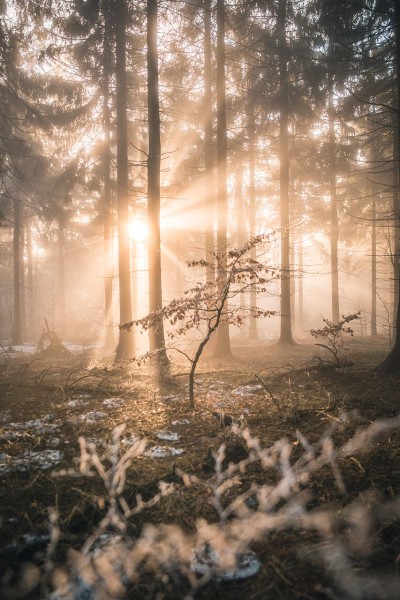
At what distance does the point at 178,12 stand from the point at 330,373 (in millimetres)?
12236

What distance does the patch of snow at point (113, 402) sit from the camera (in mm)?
5376

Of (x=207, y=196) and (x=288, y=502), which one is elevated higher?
(x=207, y=196)

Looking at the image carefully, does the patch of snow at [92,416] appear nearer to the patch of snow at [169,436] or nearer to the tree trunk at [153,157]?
the patch of snow at [169,436]

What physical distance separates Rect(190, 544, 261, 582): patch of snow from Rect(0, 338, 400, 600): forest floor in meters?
0.04

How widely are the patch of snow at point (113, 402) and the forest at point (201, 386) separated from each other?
6 cm

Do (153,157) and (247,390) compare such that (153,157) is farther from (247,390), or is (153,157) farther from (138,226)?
(138,226)

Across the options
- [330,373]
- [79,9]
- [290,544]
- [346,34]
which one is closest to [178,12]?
[79,9]

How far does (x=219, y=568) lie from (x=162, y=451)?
176cm

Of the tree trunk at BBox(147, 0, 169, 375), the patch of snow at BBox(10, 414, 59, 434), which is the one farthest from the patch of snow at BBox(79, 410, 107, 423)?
the tree trunk at BBox(147, 0, 169, 375)

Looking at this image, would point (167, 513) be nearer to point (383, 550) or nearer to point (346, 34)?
point (383, 550)

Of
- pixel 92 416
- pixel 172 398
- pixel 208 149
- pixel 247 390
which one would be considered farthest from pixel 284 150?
pixel 92 416

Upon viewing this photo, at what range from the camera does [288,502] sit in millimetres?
2318

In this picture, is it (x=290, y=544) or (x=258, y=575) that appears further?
(x=290, y=544)

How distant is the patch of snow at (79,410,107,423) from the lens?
4.48 meters
